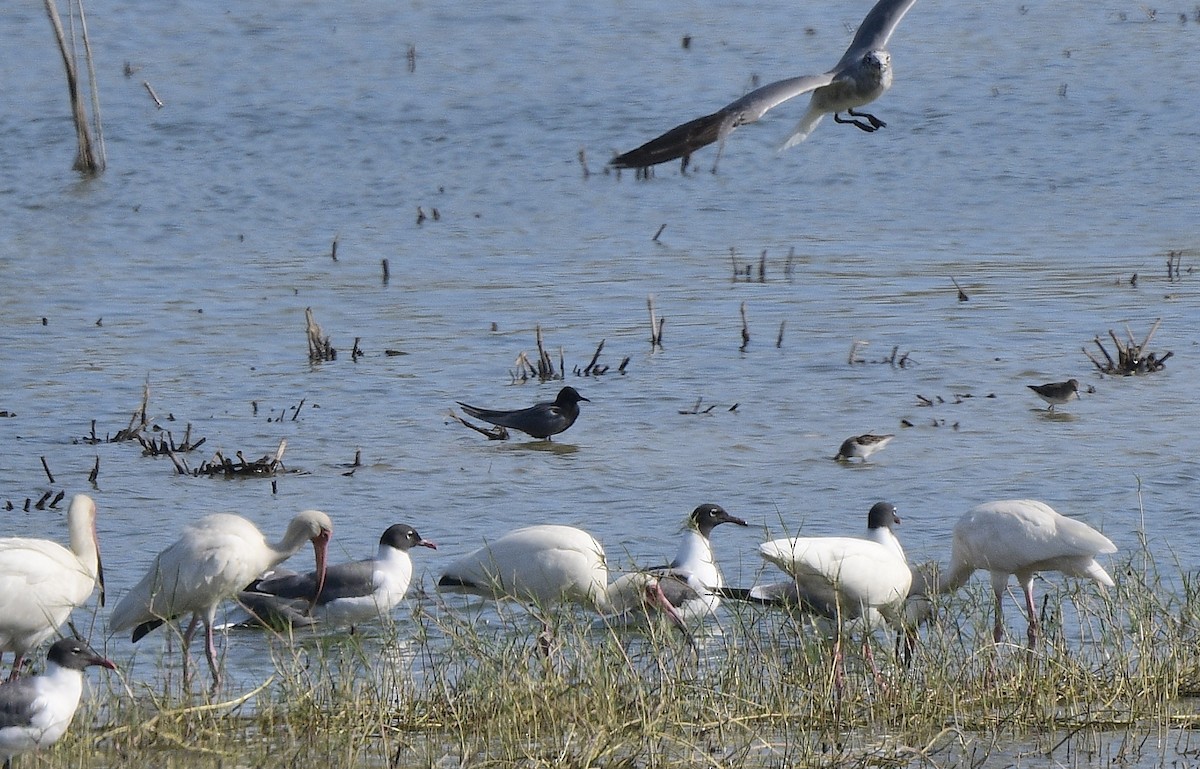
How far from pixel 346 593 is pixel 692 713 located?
2325mm

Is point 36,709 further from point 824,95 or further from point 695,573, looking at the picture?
point 824,95

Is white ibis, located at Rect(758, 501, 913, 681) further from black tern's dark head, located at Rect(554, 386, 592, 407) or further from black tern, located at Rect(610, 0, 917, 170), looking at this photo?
black tern's dark head, located at Rect(554, 386, 592, 407)

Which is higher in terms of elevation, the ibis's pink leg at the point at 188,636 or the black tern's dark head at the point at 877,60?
the black tern's dark head at the point at 877,60

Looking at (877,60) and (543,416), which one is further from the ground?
(877,60)

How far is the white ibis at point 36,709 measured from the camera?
16.3ft

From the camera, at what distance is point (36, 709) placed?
4.98m

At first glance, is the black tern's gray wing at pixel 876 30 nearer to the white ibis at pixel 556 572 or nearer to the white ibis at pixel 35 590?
the white ibis at pixel 556 572

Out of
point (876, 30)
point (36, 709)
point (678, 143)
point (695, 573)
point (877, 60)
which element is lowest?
point (695, 573)

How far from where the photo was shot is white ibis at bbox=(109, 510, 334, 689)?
6.73m

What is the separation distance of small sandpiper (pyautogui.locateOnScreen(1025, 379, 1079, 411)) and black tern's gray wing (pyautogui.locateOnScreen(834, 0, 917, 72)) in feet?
9.97

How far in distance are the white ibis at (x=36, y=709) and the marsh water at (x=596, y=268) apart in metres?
1.92

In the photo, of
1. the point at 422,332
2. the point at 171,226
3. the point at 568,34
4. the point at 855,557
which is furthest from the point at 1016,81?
the point at 855,557

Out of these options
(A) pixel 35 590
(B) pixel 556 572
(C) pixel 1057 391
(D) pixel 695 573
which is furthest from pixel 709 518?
(C) pixel 1057 391

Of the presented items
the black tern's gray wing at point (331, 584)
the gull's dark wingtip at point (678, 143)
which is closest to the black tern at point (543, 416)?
the black tern's gray wing at point (331, 584)
